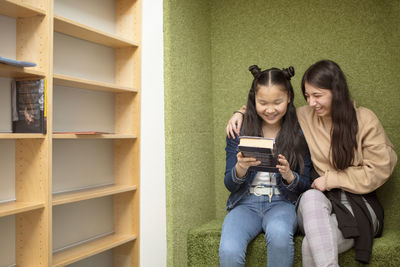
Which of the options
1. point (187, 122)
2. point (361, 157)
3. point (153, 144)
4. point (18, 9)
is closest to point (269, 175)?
point (361, 157)

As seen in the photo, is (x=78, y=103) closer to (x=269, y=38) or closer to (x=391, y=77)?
(x=269, y=38)

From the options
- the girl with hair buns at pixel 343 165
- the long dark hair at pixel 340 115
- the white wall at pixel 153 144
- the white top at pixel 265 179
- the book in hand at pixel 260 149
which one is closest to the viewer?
the book in hand at pixel 260 149

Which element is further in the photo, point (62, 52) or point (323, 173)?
point (62, 52)

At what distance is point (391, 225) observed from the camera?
6.81 feet

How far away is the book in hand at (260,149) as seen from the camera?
5.08 ft

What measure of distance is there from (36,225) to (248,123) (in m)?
1.18

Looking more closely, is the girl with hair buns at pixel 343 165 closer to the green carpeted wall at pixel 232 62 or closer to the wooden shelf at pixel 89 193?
the green carpeted wall at pixel 232 62

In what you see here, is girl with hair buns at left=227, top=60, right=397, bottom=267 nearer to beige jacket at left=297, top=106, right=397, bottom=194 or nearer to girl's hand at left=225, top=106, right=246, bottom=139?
beige jacket at left=297, top=106, right=397, bottom=194

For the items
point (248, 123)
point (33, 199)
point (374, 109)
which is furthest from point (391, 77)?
point (33, 199)

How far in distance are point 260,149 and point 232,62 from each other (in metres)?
1.10

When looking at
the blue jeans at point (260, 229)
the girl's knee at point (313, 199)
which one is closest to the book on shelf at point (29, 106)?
the blue jeans at point (260, 229)

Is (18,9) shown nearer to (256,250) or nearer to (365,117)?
(256,250)

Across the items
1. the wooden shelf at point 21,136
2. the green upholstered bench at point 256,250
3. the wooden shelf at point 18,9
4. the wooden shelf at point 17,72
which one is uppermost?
the wooden shelf at point 18,9

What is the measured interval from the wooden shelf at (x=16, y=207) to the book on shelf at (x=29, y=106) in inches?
13.9
